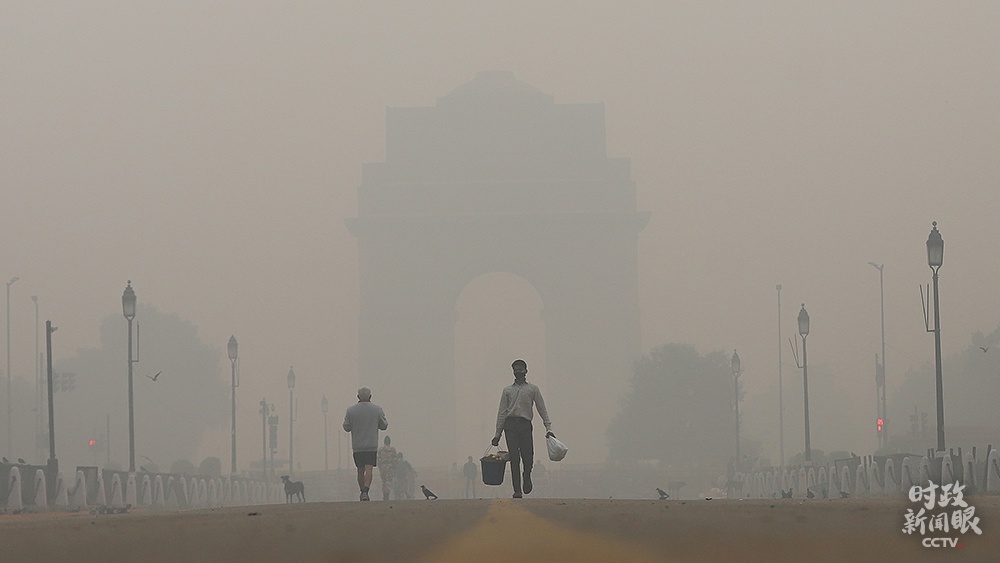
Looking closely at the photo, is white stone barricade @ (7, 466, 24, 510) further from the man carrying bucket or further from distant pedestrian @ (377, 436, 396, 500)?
the man carrying bucket

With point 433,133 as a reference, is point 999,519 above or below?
below

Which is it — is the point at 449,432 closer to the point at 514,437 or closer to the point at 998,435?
the point at 998,435

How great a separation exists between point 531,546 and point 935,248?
2102cm

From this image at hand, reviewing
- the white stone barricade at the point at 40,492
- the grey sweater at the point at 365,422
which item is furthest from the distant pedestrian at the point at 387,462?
the grey sweater at the point at 365,422

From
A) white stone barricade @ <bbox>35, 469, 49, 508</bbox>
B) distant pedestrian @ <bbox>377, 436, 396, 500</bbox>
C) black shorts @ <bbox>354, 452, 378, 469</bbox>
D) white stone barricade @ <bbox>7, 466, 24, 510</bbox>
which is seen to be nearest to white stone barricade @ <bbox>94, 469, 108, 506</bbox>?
white stone barricade @ <bbox>35, 469, 49, 508</bbox>

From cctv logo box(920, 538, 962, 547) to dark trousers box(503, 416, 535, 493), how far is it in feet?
24.9

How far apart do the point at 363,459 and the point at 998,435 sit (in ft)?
152

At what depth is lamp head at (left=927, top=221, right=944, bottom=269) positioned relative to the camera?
101 ft

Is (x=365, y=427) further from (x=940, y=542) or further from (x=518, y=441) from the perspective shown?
(x=940, y=542)

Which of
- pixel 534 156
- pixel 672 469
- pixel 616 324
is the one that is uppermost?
pixel 534 156

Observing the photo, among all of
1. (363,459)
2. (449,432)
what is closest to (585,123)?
(449,432)

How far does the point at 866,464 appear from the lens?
3186cm

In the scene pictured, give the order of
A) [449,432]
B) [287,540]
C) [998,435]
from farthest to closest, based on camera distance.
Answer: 1. [449,432]
2. [998,435]
3. [287,540]

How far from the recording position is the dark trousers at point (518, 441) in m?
17.9
